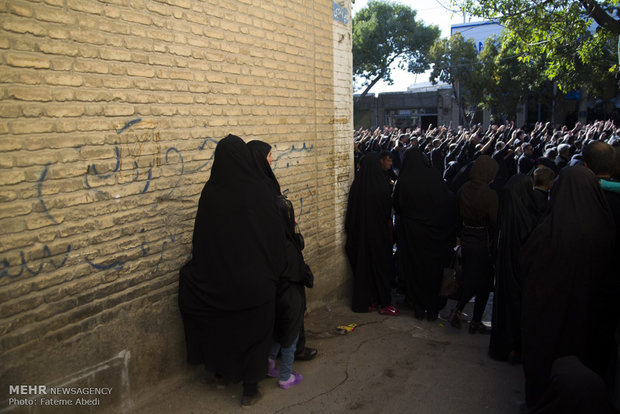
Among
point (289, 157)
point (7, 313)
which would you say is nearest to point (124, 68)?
point (7, 313)

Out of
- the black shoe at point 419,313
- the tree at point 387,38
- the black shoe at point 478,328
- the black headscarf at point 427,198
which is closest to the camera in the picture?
the black shoe at point 478,328

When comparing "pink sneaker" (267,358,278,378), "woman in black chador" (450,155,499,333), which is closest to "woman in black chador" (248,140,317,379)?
"pink sneaker" (267,358,278,378)

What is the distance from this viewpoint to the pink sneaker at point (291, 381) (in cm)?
357

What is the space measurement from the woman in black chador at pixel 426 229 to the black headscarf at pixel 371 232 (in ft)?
0.75

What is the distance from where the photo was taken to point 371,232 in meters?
5.29

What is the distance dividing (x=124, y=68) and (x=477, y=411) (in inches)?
129

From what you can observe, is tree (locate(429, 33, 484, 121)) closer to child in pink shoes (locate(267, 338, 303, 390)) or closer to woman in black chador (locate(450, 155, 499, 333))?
woman in black chador (locate(450, 155, 499, 333))

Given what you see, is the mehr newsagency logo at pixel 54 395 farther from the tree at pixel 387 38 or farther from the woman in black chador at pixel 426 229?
the tree at pixel 387 38

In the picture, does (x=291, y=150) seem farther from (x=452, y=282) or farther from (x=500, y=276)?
(x=500, y=276)

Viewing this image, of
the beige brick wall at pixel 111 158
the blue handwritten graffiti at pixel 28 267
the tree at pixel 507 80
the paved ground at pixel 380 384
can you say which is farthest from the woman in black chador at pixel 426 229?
the tree at pixel 507 80

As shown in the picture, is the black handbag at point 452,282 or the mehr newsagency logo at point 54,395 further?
the black handbag at point 452,282

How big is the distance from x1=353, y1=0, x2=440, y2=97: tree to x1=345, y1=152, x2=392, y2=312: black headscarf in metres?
27.1

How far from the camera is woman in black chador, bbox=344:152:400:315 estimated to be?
524cm

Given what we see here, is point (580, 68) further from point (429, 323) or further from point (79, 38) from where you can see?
point (79, 38)
